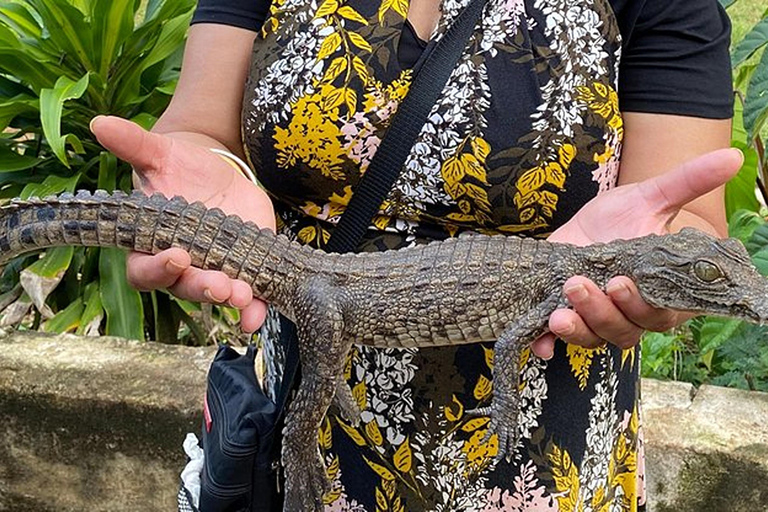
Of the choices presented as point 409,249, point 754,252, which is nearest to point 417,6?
point 409,249

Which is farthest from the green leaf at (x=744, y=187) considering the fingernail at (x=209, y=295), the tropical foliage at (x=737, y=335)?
the fingernail at (x=209, y=295)

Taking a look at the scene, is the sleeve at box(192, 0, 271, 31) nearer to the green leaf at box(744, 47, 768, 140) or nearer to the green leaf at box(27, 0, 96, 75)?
the green leaf at box(744, 47, 768, 140)

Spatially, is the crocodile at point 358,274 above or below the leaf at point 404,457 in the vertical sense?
above

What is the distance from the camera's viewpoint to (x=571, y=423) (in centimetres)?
161

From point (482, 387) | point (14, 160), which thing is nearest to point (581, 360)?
point (482, 387)

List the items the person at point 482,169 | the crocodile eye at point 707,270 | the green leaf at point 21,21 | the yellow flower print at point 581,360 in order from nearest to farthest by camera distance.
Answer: the crocodile eye at point 707,270 → the person at point 482,169 → the yellow flower print at point 581,360 → the green leaf at point 21,21

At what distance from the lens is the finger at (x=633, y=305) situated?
136 cm

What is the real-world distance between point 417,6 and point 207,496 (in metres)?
0.89

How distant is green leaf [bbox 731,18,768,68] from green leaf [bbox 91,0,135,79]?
2.37m

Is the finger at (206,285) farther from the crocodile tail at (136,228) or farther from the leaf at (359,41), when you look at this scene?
the leaf at (359,41)

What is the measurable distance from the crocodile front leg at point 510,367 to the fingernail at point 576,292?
12 centimetres

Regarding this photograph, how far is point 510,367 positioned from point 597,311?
17 centimetres

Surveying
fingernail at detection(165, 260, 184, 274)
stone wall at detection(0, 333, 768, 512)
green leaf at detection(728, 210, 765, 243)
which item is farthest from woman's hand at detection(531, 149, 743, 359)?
green leaf at detection(728, 210, 765, 243)

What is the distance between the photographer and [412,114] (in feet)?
4.87
